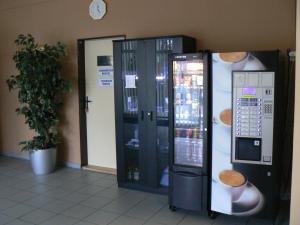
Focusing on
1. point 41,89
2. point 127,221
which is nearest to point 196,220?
point 127,221

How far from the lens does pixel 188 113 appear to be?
3.38 meters

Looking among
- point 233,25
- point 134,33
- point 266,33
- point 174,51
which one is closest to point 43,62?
point 134,33

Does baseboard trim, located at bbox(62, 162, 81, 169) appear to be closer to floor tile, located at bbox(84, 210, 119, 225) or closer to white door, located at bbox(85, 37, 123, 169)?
white door, located at bbox(85, 37, 123, 169)

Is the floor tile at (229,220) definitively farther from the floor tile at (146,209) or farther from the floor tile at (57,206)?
the floor tile at (57,206)

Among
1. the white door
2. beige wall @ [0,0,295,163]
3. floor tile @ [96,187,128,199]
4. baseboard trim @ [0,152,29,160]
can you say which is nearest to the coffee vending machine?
beige wall @ [0,0,295,163]

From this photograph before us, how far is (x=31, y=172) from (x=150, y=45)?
2668 millimetres

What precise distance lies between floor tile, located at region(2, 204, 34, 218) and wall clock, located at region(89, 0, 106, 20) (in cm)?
261

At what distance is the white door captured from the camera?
471 cm

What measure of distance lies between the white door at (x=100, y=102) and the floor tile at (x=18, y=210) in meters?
1.48

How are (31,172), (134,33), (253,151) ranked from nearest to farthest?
(253,151), (134,33), (31,172)

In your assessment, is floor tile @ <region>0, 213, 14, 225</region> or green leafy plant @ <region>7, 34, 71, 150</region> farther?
green leafy plant @ <region>7, 34, 71, 150</region>

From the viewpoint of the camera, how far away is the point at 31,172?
16.0 feet

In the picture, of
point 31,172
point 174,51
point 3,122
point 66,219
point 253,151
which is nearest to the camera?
point 253,151

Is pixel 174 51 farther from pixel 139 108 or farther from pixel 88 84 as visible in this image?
pixel 88 84
